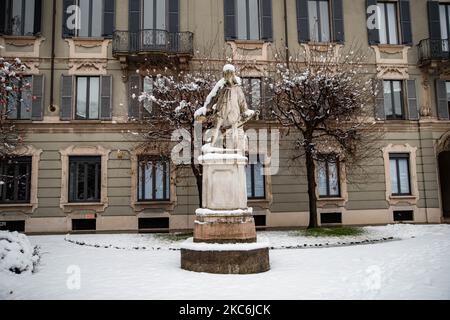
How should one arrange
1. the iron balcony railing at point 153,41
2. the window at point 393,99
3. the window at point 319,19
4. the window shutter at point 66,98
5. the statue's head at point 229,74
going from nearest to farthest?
the statue's head at point 229,74, the window shutter at point 66,98, the iron balcony railing at point 153,41, the window at point 319,19, the window at point 393,99

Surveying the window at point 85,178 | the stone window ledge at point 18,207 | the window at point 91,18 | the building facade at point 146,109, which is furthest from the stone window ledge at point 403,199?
the stone window ledge at point 18,207

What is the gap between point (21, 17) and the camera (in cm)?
1727

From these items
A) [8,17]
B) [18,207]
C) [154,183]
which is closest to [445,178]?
[154,183]

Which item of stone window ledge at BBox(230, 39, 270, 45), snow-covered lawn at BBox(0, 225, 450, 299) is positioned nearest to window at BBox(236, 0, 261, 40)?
stone window ledge at BBox(230, 39, 270, 45)

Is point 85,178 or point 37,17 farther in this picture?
point 37,17

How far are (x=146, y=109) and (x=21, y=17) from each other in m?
7.50

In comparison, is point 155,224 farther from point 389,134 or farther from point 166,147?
point 389,134

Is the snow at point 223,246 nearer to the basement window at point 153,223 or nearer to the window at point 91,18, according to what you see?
the basement window at point 153,223

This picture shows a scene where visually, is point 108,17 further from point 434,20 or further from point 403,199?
point 403,199

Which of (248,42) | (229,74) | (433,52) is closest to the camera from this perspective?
(229,74)

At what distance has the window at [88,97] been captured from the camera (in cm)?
1734

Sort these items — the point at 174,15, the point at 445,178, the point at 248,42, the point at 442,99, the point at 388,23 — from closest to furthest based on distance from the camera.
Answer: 1. the point at 174,15
2. the point at 248,42
3. the point at 442,99
4. the point at 388,23
5. the point at 445,178

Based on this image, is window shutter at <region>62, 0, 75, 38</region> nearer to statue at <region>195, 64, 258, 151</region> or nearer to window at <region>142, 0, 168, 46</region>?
window at <region>142, 0, 168, 46</region>

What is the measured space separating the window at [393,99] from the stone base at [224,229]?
14065 mm
